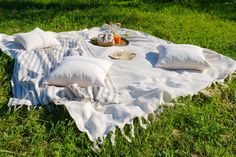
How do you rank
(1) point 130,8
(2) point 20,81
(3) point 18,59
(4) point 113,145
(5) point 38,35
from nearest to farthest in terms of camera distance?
(4) point 113,145 < (2) point 20,81 < (3) point 18,59 < (5) point 38,35 < (1) point 130,8

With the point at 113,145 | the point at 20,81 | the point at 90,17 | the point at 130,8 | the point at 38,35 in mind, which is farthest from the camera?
the point at 130,8

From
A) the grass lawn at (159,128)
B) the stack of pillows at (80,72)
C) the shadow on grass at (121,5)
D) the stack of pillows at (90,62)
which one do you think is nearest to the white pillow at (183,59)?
the stack of pillows at (90,62)

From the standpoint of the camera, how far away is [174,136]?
14.4ft

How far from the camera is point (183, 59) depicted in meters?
5.87

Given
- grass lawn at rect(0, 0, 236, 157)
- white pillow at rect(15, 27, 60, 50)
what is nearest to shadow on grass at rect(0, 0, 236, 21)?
grass lawn at rect(0, 0, 236, 157)

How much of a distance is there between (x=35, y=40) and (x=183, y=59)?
7.18ft

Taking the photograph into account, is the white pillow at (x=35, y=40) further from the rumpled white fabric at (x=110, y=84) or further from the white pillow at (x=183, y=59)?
the white pillow at (x=183, y=59)

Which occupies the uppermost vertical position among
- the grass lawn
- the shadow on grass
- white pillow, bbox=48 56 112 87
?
white pillow, bbox=48 56 112 87

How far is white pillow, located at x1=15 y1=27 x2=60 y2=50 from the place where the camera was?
6.41 metres

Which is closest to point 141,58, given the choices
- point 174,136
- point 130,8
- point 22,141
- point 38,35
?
point 38,35

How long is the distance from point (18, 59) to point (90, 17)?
10.9 feet

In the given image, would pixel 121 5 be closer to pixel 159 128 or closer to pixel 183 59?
pixel 183 59

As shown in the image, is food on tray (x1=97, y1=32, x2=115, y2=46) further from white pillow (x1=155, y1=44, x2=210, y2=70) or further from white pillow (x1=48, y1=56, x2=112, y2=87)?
white pillow (x1=48, y1=56, x2=112, y2=87)

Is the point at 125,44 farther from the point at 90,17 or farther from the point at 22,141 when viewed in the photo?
the point at 22,141
